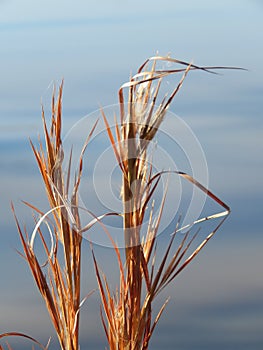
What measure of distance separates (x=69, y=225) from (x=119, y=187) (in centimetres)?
17

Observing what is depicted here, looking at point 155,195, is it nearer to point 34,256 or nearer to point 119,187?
point 119,187

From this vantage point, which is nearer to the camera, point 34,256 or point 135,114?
point 135,114

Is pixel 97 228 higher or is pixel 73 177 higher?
pixel 73 177

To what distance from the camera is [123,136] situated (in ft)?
5.72

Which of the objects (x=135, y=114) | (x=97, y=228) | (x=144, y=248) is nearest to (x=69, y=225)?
(x=97, y=228)

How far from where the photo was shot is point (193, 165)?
1756mm

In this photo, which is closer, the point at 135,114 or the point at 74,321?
the point at 135,114

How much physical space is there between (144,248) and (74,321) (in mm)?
280

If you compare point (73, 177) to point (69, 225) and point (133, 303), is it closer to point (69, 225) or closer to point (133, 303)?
point (69, 225)

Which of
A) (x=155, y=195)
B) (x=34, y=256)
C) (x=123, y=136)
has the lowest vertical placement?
(x=34, y=256)

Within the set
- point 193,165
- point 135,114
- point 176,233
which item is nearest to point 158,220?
point 176,233

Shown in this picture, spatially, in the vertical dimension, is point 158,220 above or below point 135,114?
below

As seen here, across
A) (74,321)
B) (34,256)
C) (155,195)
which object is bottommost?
(74,321)

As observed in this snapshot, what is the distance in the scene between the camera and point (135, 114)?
1.72 meters
